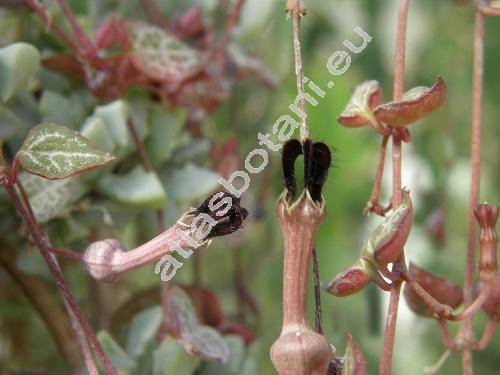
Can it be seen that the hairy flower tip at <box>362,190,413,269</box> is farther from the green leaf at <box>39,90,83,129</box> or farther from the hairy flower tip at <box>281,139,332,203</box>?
the green leaf at <box>39,90,83,129</box>

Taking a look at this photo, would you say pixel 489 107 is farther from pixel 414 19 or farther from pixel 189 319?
pixel 189 319

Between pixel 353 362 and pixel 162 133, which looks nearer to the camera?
pixel 353 362

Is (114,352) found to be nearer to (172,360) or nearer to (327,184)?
(172,360)

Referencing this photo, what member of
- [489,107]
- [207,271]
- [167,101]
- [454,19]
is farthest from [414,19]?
[167,101]

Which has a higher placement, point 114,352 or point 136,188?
point 136,188

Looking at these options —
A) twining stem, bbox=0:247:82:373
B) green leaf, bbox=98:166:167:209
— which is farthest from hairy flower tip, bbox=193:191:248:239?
twining stem, bbox=0:247:82:373

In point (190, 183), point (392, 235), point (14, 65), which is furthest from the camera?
point (190, 183)

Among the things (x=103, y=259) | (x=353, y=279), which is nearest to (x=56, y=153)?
(x=103, y=259)

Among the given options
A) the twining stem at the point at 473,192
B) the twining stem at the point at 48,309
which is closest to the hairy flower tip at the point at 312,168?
the twining stem at the point at 473,192
